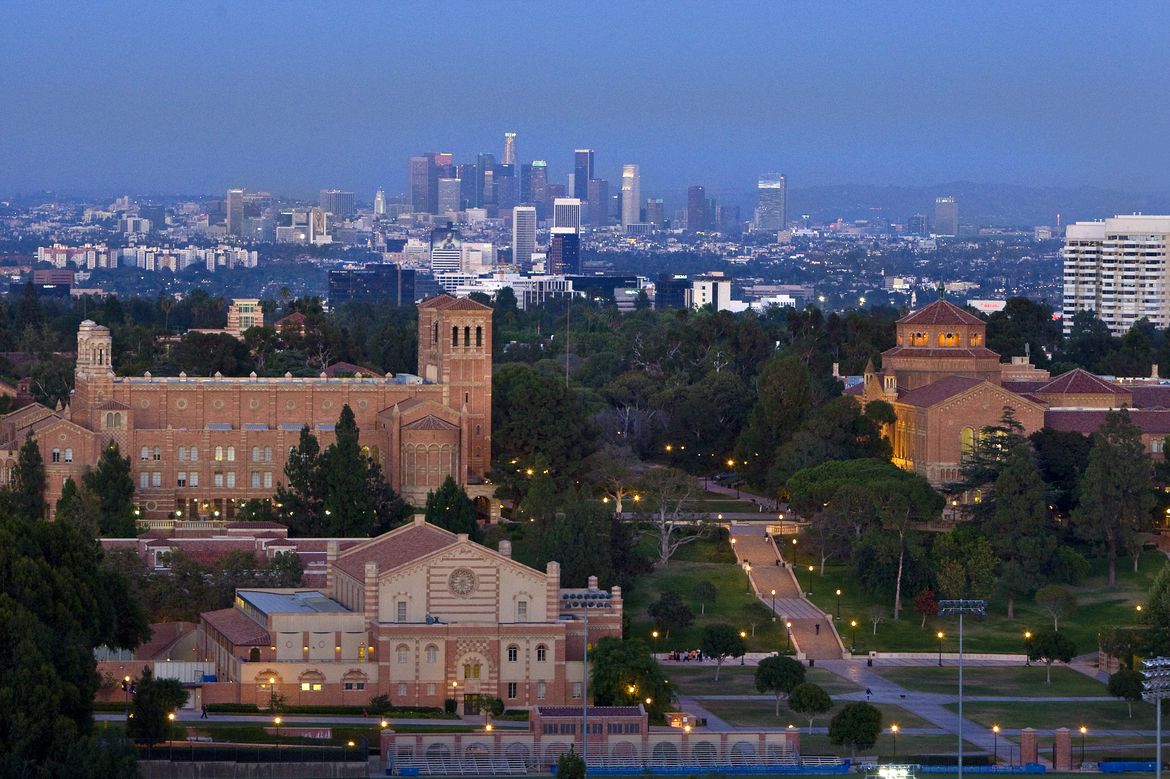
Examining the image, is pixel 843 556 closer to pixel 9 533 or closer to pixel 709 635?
pixel 709 635

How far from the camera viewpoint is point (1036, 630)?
85.2 metres

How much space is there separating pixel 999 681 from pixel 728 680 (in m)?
7.97

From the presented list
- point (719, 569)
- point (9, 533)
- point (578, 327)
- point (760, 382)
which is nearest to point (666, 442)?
point (760, 382)

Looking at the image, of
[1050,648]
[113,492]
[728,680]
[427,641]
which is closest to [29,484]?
[113,492]

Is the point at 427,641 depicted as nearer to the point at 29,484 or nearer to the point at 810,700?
the point at 810,700

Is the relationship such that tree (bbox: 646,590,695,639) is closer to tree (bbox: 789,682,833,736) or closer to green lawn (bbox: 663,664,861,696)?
green lawn (bbox: 663,664,861,696)

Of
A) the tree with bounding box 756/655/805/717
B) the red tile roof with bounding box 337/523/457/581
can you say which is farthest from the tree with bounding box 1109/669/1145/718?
the red tile roof with bounding box 337/523/457/581

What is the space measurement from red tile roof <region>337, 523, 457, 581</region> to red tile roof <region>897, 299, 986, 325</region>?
35973mm

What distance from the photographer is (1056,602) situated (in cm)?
8619

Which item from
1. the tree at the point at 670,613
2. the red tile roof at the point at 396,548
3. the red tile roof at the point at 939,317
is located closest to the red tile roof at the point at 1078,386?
the red tile roof at the point at 939,317

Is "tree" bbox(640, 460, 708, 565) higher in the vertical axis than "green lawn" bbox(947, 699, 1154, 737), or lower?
higher

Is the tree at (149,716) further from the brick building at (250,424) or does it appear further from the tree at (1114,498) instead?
the tree at (1114,498)

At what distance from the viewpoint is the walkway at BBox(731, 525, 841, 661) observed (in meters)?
83.7

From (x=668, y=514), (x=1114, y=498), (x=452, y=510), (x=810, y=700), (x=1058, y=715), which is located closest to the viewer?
(x=810, y=700)
